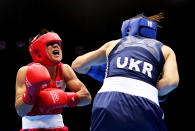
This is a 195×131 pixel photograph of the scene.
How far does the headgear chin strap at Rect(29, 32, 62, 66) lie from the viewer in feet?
8.00

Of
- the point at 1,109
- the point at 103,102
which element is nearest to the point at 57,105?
the point at 103,102

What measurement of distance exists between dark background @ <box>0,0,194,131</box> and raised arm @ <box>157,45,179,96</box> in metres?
3.95

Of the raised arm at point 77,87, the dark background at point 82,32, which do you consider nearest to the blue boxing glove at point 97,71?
the raised arm at point 77,87

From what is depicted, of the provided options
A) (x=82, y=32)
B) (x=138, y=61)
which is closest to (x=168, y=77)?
(x=138, y=61)

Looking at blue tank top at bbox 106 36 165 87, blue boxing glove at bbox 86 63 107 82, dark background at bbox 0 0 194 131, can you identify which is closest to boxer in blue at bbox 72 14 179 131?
blue tank top at bbox 106 36 165 87

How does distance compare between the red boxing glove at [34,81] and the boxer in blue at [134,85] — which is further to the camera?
the red boxing glove at [34,81]

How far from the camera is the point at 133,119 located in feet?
5.93

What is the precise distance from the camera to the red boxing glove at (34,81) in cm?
206

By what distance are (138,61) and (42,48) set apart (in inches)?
35.2

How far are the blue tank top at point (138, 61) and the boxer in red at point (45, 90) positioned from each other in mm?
477

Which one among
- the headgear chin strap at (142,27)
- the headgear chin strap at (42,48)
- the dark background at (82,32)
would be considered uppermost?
the headgear chin strap at (142,27)

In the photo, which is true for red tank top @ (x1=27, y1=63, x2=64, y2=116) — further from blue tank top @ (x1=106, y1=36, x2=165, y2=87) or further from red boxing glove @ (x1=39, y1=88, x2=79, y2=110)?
blue tank top @ (x1=106, y1=36, x2=165, y2=87)

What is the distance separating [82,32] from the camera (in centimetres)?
632

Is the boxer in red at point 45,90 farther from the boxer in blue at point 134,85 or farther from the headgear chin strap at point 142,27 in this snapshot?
the headgear chin strap at point 142,27
